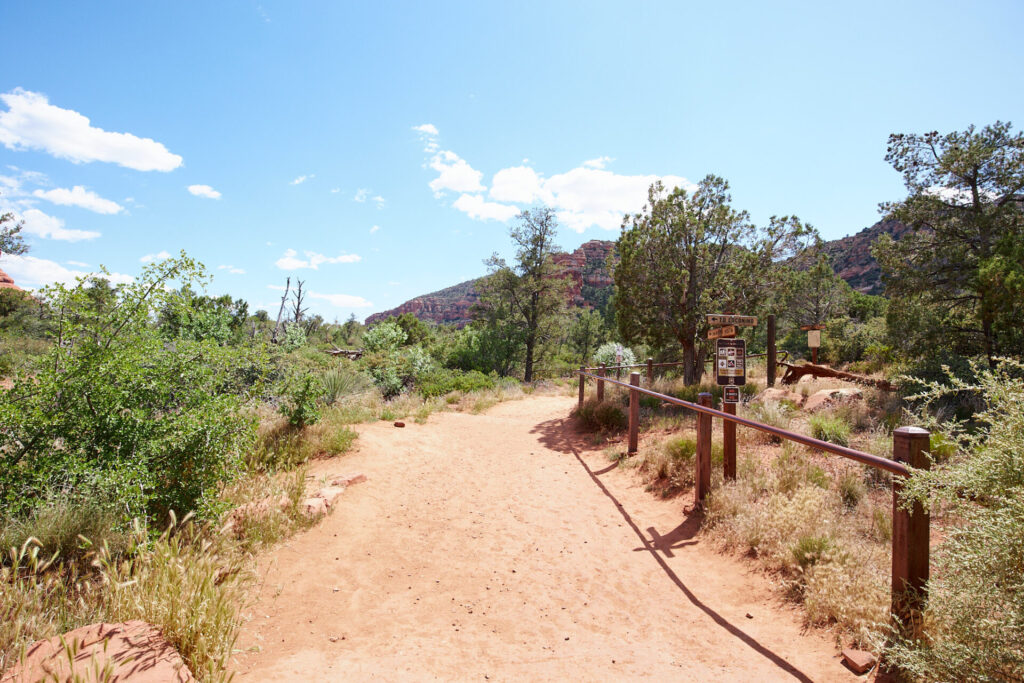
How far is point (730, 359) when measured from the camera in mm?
7422

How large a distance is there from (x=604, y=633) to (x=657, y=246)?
11.4m

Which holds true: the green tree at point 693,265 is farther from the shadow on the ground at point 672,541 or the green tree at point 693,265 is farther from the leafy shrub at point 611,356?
the leafy shrub at point 611,356

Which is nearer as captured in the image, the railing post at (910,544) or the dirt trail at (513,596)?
the railing post at (910,544)

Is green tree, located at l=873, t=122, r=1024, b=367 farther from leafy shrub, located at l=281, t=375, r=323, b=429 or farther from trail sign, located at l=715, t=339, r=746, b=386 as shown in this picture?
leafy shrub, located at l=281, t=375, r=323, b=429

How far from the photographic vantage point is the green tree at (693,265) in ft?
40.8

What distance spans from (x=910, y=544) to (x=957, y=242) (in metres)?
12.3

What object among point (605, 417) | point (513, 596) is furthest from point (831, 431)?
point (513, 596)

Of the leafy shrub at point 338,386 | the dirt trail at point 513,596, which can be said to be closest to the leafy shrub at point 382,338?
the leafy shrub at point 338,386

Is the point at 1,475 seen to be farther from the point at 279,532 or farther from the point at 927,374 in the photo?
the point at 927,374

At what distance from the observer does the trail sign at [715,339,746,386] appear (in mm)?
7305

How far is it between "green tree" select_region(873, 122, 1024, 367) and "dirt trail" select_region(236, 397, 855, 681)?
9732 millimetres

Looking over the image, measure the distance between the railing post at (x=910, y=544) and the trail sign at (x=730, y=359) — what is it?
15.6 ft

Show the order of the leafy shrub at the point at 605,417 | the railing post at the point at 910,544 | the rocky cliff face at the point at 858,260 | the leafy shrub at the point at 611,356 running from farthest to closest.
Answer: the rocky cliff face at the point at 858,260 → the leafy shrub at the point at 611,356 → the leafy shrub at the point at 605,417 → the railing post at the point at 910,544

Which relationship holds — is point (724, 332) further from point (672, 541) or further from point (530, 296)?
point (530, 296)
